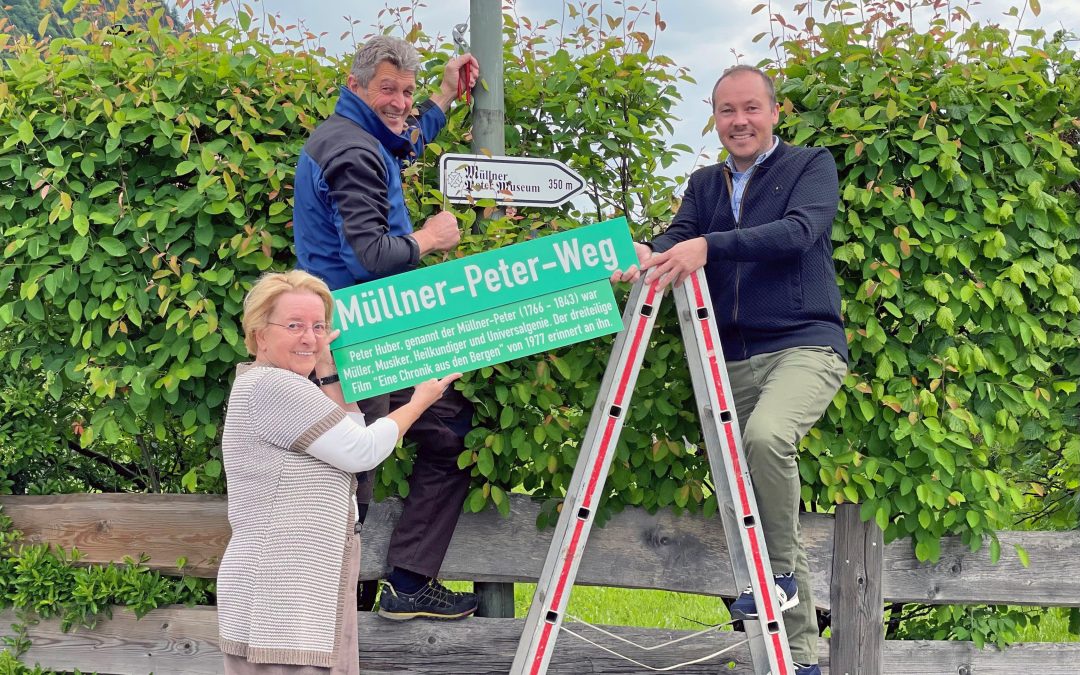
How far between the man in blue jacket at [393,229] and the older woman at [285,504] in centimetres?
55

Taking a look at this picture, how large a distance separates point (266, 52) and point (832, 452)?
282cm

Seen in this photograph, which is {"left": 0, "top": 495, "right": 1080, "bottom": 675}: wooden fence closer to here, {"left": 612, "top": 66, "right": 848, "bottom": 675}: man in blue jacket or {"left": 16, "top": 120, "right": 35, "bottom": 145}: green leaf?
{"left": 612, "top": 66, "right": 848, "bottom": 675}: man in blue jacket

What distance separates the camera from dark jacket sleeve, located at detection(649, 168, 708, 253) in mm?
3945

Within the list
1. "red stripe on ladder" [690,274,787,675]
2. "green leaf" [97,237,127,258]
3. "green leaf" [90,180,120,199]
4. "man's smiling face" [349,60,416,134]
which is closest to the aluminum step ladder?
"red stripe on ladder" [690,274,787,675]

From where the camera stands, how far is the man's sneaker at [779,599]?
3.47m

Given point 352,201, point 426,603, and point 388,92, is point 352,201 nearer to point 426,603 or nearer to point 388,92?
point 388,92

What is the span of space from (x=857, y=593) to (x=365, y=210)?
105 inches

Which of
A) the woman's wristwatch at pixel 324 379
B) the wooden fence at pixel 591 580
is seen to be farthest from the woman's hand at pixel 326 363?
the wooden fence at pixel 591 580

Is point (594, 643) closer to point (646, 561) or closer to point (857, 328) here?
point (646, 561)

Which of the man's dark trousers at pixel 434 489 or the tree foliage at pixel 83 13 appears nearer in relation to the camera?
the man's dark trousers at pixel 434 489

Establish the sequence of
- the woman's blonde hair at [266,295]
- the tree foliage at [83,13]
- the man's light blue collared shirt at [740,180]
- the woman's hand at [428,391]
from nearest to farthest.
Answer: the woman's blonde hair at [266,295]
the woman's hand at [428,391]
the man's light blue collared shirt at [740,180]
the tree foliage at [83,13]

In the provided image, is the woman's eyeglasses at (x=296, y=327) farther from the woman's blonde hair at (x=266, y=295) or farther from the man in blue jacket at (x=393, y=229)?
the man in blue jacket at (x=393, y=229)

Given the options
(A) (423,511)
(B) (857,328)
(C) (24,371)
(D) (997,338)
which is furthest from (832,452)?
(C) (24,371)

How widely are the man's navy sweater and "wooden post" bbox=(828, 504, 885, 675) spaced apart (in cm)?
101
